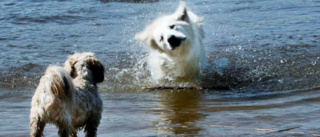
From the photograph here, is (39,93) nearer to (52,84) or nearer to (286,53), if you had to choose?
(52,84)

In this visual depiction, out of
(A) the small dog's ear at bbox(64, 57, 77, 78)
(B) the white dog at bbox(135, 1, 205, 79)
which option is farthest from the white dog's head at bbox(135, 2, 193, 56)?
(A) the small dog's ear at bbox(64, 57, 77, 78)

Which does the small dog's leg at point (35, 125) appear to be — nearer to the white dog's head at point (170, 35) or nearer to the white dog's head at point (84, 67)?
the white dog's head at point (84, 67)

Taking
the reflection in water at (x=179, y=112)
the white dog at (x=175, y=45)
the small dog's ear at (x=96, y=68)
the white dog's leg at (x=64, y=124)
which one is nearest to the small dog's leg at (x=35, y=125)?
the white dog's leg at (x=64, y=124)

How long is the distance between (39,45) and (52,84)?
21.3ft

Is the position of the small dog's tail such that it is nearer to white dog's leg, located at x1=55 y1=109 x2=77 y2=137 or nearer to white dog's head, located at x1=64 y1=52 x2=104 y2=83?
white dog's leg, located at x1=55 y1=109 x2=77 y2=137

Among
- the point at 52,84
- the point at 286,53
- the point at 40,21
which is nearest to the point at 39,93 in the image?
the point at 52,84

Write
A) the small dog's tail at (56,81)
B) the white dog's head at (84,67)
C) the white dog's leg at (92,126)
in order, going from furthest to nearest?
the white dog's head at (84,67), the white dog's leg at (92,126), the small dog's tail at (56,81)

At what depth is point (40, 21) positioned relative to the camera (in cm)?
1329

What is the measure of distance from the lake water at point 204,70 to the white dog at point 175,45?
0.84ft

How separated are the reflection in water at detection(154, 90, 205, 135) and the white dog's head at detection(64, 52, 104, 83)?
92 cm

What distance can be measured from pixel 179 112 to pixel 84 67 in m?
1.66

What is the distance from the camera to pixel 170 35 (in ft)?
24.8

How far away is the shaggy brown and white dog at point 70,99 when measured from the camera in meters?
4.57

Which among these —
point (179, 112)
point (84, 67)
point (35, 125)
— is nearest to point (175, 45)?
point (179, 112)
